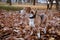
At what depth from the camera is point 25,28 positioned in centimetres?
140

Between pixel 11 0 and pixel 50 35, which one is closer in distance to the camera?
pixel 50 35

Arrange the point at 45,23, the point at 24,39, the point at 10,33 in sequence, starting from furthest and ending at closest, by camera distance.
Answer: the point at 45,23 → the point at 10,33 → the point at 24,39

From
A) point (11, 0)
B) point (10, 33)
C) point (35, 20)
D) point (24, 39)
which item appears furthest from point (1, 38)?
point (11, 0)

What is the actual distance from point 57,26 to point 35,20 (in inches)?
7.3

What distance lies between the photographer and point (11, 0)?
31.3ft

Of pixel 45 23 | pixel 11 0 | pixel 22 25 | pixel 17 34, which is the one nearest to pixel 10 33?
pixel 17 34

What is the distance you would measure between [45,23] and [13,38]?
32 cm

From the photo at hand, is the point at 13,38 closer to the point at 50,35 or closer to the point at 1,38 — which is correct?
the point at 1,38

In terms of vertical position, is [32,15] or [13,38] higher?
[32,15]

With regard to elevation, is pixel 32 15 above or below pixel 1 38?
above

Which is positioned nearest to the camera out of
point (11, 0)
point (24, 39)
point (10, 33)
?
point (24, 39)

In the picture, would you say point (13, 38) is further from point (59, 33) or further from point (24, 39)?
point (59, 33)

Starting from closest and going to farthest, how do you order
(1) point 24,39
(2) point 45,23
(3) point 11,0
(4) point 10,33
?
(1) point 24,39 < (4) point 10,33 < (2) point 45,23 < (3) point 11,0

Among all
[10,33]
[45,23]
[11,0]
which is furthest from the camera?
[11,0]
